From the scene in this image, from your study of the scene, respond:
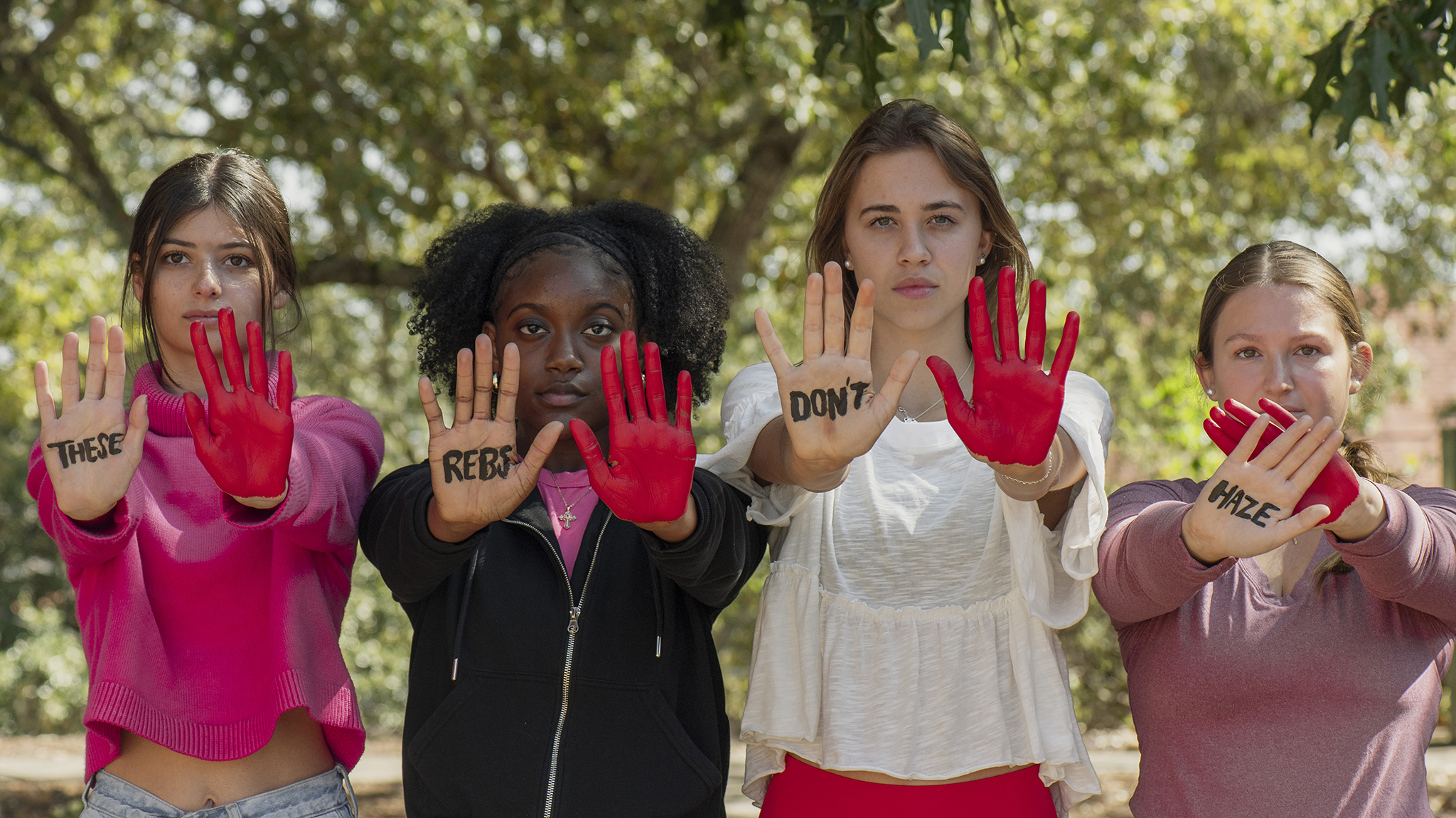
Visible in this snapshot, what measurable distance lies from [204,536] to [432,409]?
56cm

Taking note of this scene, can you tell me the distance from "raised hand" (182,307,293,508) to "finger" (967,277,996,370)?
1027mm

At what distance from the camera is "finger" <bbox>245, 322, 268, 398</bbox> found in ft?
6.38

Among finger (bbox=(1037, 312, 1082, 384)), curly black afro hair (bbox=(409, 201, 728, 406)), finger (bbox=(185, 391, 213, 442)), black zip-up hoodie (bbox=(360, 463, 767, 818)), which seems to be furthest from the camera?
curly black afro hair (bbox=(409, 201, 728, 406))

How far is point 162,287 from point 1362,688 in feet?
6.94

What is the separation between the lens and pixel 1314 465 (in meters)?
1.83

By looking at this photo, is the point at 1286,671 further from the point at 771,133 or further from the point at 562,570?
the point at 771,133

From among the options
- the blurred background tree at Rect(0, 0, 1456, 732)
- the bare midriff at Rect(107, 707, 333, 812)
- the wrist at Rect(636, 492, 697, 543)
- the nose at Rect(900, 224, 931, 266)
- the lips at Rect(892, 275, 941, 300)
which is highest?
the blurred background tree at Rect(0, 0, 1456, 732)

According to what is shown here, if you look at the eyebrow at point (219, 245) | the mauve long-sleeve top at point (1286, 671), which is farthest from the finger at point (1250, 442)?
the eyebrow at point (219, 245)

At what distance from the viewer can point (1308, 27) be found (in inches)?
241

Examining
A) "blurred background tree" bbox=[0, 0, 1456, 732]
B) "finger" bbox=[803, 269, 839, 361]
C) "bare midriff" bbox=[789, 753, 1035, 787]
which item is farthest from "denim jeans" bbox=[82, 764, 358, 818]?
"blurred background tree" bbox=[0, 0, 1456, 732]

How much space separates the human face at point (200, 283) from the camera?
7.46ft

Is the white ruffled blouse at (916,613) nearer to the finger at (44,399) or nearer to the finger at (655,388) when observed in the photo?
the finger at (655,388)

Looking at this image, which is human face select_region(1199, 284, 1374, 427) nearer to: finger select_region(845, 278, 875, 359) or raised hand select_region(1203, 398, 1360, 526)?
raised hand select_region(1203, 398, 1360, 526)

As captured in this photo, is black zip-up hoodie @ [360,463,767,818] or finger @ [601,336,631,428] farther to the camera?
black zip-up hoodie @ [360,463,767,818]
